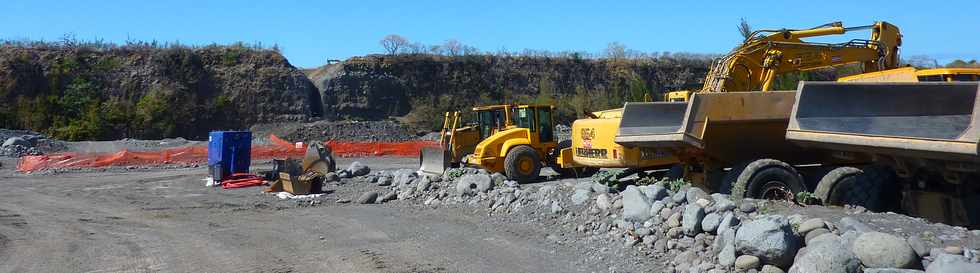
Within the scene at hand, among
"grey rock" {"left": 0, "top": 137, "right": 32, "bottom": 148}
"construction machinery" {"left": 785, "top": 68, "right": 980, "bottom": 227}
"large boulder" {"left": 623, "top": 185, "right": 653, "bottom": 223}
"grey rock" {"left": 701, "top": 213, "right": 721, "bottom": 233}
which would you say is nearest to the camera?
"construction machinery" {"left": 785, "top": 68, "right": 980, "bottom": 227}

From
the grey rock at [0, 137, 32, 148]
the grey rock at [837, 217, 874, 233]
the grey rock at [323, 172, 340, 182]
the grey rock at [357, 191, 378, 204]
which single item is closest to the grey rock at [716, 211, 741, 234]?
the grey rock at [837, 217, 874, 233]

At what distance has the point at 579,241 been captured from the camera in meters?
9.27

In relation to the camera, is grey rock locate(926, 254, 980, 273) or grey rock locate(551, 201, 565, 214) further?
grey rock locate(551, 201, 565, 214)

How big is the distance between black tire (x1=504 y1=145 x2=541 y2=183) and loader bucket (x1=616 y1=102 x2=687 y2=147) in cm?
555

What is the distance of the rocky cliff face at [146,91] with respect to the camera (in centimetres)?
4444

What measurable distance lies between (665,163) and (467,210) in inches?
130

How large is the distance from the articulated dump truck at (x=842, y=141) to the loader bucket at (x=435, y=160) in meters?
7.49

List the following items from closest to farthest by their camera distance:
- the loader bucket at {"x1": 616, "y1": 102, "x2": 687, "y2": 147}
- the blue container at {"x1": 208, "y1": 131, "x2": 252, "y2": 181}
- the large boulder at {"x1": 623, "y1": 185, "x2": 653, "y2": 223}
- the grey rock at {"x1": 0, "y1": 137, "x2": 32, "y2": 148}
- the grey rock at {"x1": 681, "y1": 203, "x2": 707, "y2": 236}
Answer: the grey rock at {"x1": 681, "y1": 203, "x2": 707, "y2": 236} → the large boulder at {"x1": 623, "y1": 185, "x2": 653, "y2": 223} → the loader bucket at {"x1": 616, "y1": 102, "x2": 687, "y2": 147} → the blue container at {"x1": 208, "y1": 131, "x2": 252, "y2": 181} → the grey rock at {"x1": 0, "y1": 137, "x2": 32, "y2": 148}

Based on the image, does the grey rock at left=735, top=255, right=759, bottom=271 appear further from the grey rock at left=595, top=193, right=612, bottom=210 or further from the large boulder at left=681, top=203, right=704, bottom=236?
the grey rock at left=595, top=193, right=612, bottom=210

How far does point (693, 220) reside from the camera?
7797 millimetres

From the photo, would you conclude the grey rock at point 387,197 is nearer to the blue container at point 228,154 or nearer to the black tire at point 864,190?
the blue container at point 228,154

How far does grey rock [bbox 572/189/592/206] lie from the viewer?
1059 centimetres

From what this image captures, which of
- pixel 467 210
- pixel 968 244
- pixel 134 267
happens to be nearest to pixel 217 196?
pixel 467 210

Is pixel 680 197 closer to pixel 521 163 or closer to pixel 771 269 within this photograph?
pixel 771 269
